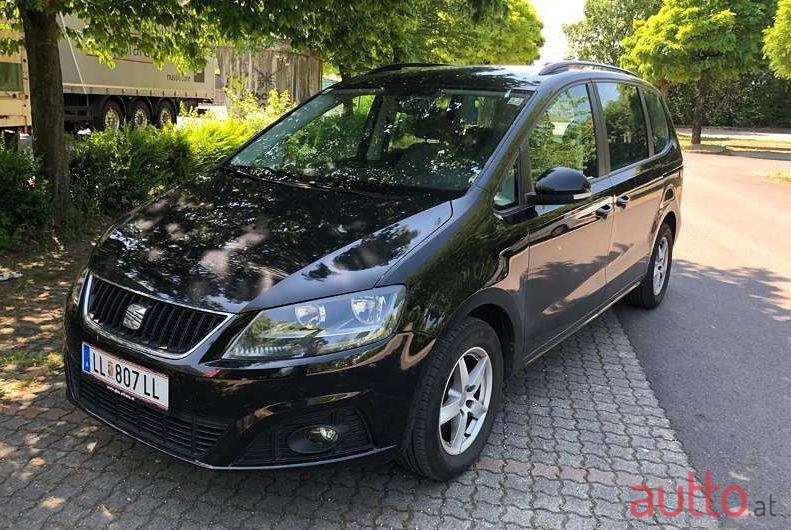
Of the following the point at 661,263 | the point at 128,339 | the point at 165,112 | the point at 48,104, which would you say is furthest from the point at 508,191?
the point at 165,112

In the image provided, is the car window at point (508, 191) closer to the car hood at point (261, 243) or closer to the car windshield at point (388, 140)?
the car windshield at point (388, 140)

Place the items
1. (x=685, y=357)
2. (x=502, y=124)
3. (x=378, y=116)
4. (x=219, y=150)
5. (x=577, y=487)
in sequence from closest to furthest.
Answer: (x=577, y=487) < (x=502, y=124) < (x=378, y=116) < (x=685, y=357) < (x=219, y=150)

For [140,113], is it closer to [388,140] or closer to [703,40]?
[388,140]

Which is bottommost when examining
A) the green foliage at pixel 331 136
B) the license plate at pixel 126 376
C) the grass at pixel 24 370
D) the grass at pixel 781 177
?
the grass at pixel 781 177

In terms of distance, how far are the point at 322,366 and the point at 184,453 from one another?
2.18 feet

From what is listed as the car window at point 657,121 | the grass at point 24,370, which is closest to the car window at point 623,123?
the car window at point 657,121

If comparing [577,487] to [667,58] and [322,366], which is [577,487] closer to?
[322,366]

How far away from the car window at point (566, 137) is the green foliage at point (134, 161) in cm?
363

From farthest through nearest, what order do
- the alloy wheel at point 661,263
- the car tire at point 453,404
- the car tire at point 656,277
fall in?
the alloy wheel at point 661,263
the car tire at point 656,277
the car tire at point 453,404

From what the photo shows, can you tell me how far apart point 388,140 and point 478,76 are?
2.25 feet

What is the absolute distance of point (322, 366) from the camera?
258 cm

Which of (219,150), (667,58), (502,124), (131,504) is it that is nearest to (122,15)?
(219,150)

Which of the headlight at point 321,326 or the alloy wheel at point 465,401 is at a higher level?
the headlight at point 321,326

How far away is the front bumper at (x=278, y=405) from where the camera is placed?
2.57 m
